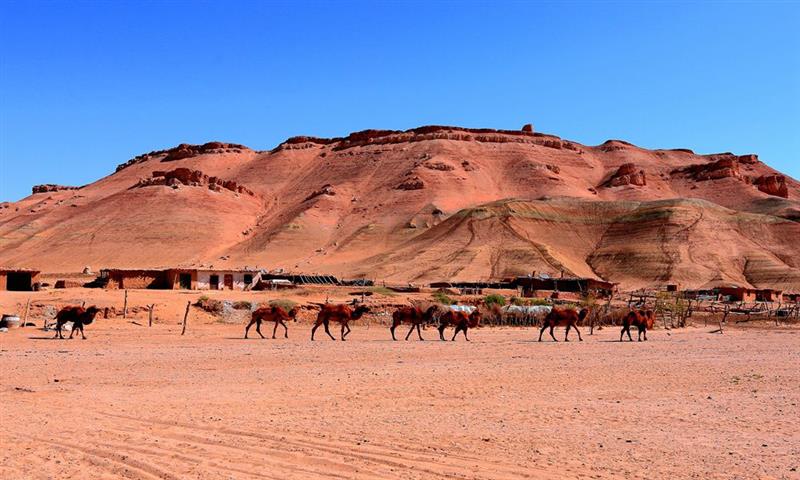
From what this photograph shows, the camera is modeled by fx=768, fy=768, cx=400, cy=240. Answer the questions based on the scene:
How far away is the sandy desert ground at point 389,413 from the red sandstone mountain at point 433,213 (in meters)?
50.9

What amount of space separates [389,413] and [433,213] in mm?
93700

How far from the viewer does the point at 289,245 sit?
10306 cm

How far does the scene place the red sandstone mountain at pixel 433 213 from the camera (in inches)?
3169

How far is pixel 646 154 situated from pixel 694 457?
162 meters

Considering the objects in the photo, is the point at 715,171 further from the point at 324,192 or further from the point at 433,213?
the point at 324,192

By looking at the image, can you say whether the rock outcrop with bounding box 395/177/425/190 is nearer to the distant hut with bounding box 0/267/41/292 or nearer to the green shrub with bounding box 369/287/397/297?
the green shrub with bounding box 369/287/397/297

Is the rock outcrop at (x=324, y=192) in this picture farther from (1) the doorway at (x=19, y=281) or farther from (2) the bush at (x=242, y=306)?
(2) the bush at (x=242, y=306)

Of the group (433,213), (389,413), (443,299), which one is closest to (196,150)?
(433,213)

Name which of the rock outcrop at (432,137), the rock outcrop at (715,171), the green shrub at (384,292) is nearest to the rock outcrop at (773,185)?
the rock outcrop at (715,171)

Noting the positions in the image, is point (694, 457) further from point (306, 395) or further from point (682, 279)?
point (682, 279)

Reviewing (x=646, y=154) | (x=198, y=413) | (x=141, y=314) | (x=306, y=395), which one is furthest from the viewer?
(x=646, y=154)

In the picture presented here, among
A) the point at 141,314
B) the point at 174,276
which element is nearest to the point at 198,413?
the point at 141,314

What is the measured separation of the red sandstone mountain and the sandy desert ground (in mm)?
50852

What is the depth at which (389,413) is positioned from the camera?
12203 millimetres
